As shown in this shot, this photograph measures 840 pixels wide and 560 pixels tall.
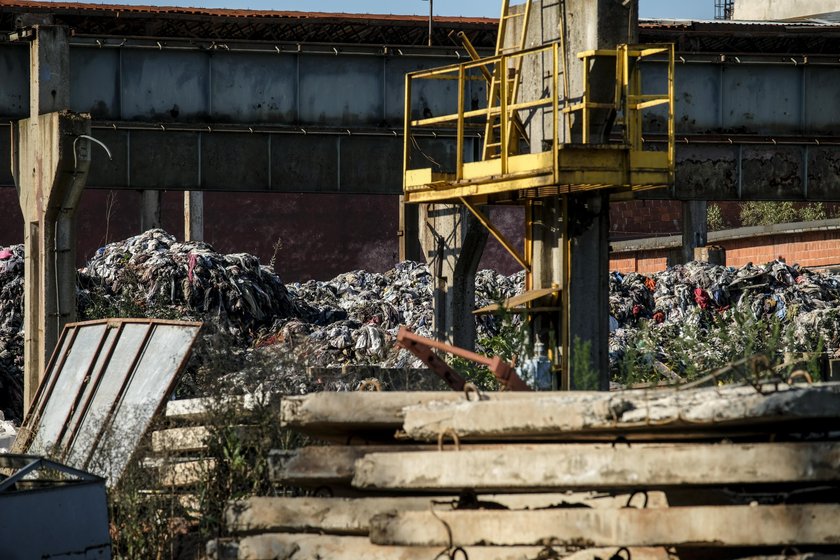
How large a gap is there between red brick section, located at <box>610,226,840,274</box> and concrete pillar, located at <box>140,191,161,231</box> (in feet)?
37.4

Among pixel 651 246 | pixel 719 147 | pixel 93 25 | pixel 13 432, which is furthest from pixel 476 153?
pixel 651 246

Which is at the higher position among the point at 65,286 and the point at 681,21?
the point at 681,21

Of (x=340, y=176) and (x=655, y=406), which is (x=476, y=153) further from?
(x=655, y=406)

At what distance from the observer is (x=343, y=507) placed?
19.5ft

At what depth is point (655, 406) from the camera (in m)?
5.22

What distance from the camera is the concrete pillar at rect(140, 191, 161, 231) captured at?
86.9 ft

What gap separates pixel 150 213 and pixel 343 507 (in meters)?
21.4

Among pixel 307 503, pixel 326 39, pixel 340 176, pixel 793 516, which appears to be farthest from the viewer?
pixel 326 39

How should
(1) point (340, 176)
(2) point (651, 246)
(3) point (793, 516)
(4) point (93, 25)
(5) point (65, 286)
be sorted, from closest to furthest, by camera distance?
(3) point (793, 516) < (5) point (65, 286) < (1) point (340, 176) < (4) point (93, 25) < (2) point (651, 246)

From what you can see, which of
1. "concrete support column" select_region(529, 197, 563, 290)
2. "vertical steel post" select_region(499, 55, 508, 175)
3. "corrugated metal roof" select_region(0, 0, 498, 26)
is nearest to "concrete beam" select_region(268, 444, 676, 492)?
"vertical steel post" select_region(499, 55, 508, 175)

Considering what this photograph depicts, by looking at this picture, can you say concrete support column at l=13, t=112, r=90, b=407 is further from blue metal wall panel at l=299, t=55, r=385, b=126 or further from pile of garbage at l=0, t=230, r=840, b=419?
blue metal wall panel at l=299, t=55, r=385, b=126

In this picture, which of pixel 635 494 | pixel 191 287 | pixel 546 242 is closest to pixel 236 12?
pixel 191 287

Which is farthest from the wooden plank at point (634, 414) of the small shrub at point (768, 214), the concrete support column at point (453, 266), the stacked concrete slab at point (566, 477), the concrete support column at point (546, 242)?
the small shrub at point (768, 214)

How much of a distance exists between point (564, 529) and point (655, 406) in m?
0.62
